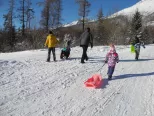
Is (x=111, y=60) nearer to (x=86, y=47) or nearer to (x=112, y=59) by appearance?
(x=112, y=59)

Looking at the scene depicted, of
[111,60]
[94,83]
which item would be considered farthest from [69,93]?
[111,60]

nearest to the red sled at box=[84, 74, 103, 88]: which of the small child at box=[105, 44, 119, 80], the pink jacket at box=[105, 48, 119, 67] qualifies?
the small child at box=[105, 44, 119, 80]

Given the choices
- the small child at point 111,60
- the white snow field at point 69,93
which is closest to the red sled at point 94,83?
the white snow field at point 69,93

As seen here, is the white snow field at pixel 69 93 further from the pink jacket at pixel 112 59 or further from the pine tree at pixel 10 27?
the pine tree at pixel 10 27

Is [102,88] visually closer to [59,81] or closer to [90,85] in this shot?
[90,85]

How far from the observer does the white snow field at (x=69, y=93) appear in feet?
22.1

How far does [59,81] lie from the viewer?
9562mm

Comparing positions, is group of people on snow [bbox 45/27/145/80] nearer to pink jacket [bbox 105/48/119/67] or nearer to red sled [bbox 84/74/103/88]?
pink jacket [bbox 105/48/119/67]

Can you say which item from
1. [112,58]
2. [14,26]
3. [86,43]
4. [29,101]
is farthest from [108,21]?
[29,101]

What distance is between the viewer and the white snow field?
6750mm

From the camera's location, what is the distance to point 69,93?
819cm

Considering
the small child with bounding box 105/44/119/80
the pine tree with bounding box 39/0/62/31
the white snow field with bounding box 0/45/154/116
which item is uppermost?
the pine tree with bounding box 39/0/62/31

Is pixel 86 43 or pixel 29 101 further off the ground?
pixel 86 43

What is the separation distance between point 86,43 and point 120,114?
24.7 feet
